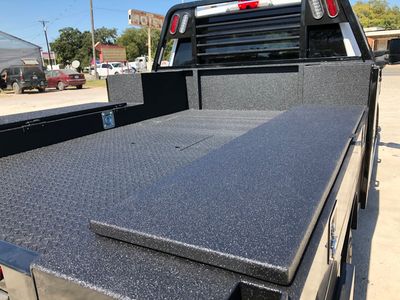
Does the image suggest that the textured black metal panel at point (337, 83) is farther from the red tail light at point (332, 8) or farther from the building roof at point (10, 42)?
the building roof at point (10, 42)

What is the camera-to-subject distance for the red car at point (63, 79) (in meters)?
24.2

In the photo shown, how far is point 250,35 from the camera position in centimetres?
390

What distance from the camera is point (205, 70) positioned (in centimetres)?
396

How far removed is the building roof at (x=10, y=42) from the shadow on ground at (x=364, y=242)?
28.8 metres

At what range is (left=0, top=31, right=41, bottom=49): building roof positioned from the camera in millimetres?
26500

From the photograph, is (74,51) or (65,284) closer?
(65,284)

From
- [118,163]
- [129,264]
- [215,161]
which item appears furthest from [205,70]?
[129,264]

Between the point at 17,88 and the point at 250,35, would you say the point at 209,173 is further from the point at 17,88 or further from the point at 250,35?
the point at 17,88

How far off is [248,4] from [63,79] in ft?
74.7

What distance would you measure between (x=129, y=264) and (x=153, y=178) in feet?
3.37

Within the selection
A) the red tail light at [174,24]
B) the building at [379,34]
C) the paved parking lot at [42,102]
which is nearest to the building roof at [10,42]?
the paved parking lot at [42,102]

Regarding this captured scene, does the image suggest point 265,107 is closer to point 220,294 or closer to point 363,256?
point 363,256

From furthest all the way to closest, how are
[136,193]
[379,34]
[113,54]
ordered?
[113,54] < [379,34] < [136,193]

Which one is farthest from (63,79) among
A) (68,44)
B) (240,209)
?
(68,44)
